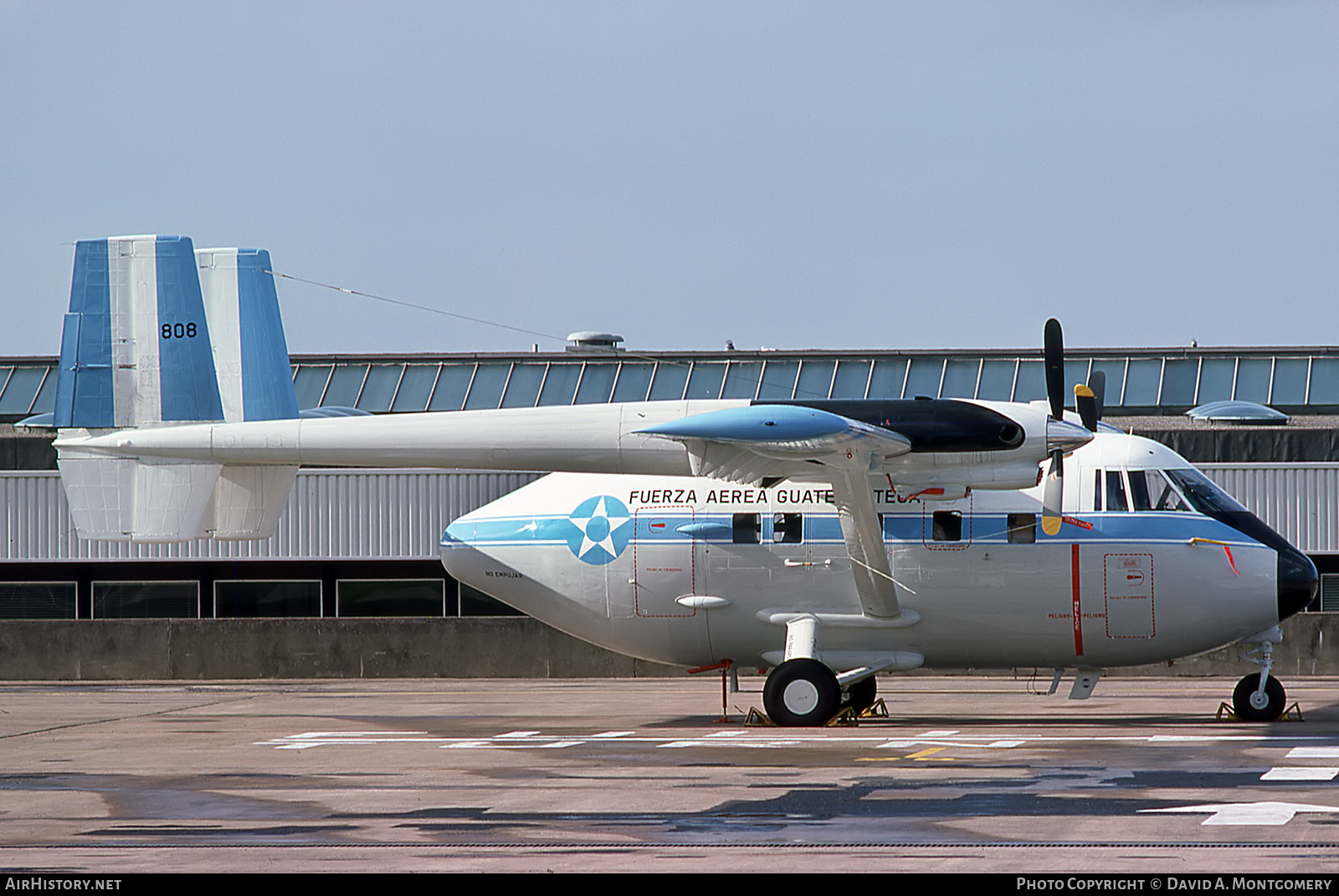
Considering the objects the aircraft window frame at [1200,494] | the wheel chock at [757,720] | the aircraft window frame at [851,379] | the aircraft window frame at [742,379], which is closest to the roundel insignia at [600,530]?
the wheel chock at [757,720]

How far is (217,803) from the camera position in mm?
12945

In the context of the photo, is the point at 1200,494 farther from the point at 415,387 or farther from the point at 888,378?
the point at 415,387

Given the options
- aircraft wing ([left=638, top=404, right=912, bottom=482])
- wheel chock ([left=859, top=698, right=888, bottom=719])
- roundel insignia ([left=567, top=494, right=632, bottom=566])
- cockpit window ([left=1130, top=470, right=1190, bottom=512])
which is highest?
aircraft wing ([left=638, top=404, right=912, bottom=482])

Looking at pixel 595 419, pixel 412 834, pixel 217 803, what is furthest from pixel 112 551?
pixel 412 834

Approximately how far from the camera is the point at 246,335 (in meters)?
21.4

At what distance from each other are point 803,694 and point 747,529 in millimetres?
2542

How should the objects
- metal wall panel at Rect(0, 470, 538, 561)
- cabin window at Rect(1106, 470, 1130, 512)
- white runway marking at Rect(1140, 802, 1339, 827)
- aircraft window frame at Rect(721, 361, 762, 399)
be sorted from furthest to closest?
aircraft window frame at Rect(721, 361, 762, 399)
metal wall panel at Rect(0, 470, 538, 561)
cabin window at Rect(1106, 470, 1130, 512)
white runway marking at Rect(1140, 802, 1339, 827)

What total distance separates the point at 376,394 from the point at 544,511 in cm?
1866

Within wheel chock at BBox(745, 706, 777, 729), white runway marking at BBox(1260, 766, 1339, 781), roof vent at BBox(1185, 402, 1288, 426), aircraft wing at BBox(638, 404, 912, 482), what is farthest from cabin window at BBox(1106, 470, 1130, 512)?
roof vent at BBox(1185, 402, 1288, 426)

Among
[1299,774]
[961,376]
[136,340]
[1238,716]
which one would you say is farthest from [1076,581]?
[961,376]

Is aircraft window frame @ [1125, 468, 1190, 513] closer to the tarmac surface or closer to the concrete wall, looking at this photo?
the tarmac surface

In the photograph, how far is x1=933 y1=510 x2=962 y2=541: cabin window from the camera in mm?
19625

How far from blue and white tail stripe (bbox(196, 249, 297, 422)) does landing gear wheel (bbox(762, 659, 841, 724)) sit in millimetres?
8098

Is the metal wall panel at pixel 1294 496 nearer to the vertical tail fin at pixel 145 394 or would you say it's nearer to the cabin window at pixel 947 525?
the cabin window at pixel 947 525
